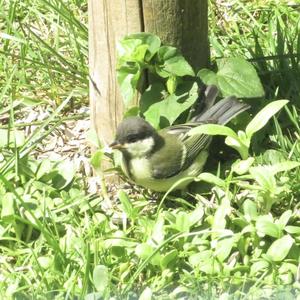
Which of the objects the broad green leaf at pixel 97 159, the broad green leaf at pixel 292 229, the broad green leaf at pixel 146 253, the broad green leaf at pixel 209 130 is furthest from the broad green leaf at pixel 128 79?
the broad green leaf at pixel 292 229

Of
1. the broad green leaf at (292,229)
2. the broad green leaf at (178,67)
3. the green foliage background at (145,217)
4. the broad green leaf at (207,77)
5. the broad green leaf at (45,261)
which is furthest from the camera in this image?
the broad green leaf at (207,77)

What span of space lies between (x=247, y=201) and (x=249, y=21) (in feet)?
7.17

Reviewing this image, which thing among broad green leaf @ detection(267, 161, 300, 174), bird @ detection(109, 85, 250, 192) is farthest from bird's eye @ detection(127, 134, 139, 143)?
broad green leaf @ detection(267, 161, 300, 174)

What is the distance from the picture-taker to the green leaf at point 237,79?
5.25m

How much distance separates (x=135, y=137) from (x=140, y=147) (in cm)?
10

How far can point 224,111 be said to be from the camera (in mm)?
5301

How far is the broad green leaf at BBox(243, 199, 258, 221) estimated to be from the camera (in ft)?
15.4


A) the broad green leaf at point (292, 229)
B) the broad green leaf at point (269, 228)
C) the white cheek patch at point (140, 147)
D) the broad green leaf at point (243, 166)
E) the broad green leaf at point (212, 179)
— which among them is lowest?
the broad green leaf at point (292, 229)

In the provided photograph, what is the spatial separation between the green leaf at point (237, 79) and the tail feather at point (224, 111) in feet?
0.17

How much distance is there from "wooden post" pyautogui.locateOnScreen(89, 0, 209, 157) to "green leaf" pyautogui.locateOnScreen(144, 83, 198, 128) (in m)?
0.19

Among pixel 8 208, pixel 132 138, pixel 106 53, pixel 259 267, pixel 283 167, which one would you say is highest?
pixel 106 53

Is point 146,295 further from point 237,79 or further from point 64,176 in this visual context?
point 237,79

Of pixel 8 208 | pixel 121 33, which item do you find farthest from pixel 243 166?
pixel 8 208

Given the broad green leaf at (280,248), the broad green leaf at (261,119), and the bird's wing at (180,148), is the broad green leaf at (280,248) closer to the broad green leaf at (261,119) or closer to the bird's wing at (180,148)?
the broad green leaf at (261,119)
